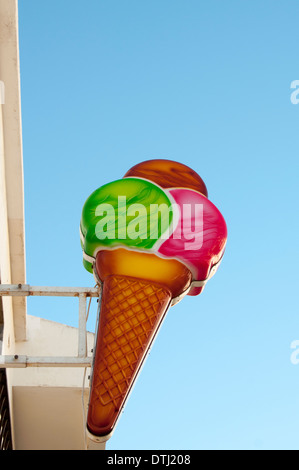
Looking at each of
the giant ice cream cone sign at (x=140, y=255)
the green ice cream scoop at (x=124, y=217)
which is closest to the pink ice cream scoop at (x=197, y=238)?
the giant ice cream cone sign at (x=140, y=255)

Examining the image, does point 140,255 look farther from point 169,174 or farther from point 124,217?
point 169,174

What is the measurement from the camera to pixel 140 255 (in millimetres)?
5086

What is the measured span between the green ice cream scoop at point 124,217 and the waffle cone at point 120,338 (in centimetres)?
35

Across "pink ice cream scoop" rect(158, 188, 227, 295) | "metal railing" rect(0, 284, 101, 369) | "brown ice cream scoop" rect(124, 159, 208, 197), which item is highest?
"brown ice cream scoop" rect(124, 159, 208, 197)

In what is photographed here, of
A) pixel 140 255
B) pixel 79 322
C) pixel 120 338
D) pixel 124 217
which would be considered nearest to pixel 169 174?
pixel 124 217

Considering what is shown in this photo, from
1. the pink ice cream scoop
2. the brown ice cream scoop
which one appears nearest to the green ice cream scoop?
the pink ice cream scoop

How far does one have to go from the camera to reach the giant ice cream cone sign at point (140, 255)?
15.0ft

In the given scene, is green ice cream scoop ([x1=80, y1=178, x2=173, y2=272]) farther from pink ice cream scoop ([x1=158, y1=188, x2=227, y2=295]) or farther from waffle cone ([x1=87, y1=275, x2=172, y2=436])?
waffle cone ([x1=87, y1=275, x2=172, y2=436])

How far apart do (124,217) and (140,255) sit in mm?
382

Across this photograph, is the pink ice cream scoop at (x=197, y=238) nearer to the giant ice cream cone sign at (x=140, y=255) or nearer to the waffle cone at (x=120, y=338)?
the giant ice cream cone sign at (x=140, y=255)

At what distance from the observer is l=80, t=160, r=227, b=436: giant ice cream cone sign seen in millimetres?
→ 4586

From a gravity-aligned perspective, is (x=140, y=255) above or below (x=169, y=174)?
below

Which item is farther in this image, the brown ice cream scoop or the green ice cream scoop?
the brown ice cream scoop
